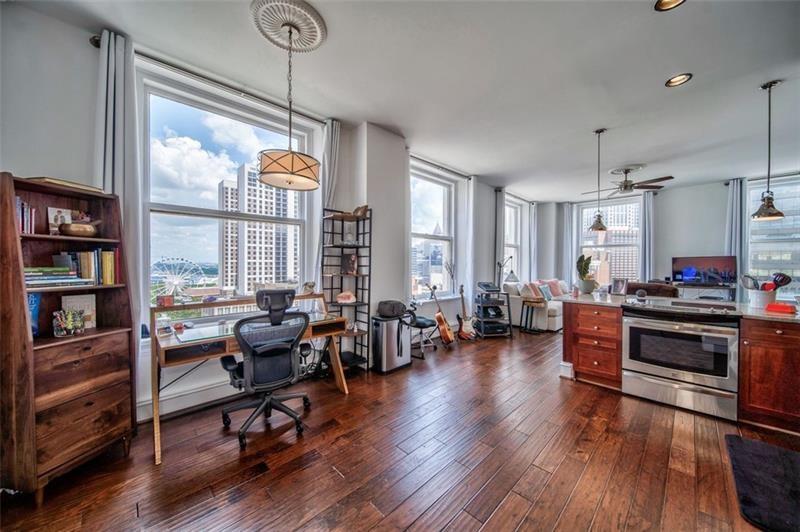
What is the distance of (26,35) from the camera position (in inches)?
75.0

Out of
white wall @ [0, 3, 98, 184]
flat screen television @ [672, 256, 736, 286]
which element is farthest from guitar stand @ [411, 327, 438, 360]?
flat screen television @ [672, 256, 736, 286]

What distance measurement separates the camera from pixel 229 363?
2.15m

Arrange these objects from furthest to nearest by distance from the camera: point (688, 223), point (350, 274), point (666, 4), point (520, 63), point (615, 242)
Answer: point (615, 242), point (688, 223), point (350, 274), point (520, 63), point (666, 4)

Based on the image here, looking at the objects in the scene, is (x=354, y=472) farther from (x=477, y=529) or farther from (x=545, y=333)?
(x=545, y=333)

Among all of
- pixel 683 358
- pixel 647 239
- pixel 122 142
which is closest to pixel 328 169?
pixel 122 142

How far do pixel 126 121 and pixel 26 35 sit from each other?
0.65m

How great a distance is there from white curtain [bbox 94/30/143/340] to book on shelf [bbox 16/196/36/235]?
15.8 inches

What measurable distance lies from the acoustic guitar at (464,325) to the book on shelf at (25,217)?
4825mm

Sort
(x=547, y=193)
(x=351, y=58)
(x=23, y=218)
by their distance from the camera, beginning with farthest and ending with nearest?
(x=547, y=193) < (x=351, y=58) < (x=23, y=218)

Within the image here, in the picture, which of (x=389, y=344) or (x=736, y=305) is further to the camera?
(x=389, y=344)

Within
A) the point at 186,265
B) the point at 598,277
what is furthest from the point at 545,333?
the point at 186,265

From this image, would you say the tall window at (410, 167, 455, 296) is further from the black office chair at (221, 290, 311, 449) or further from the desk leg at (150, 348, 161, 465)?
the desk leg at (150, 348, 161, 465)

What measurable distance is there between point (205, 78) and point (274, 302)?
2.20m

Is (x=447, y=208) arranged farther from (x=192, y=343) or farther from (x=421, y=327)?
(x=192, y=343)
